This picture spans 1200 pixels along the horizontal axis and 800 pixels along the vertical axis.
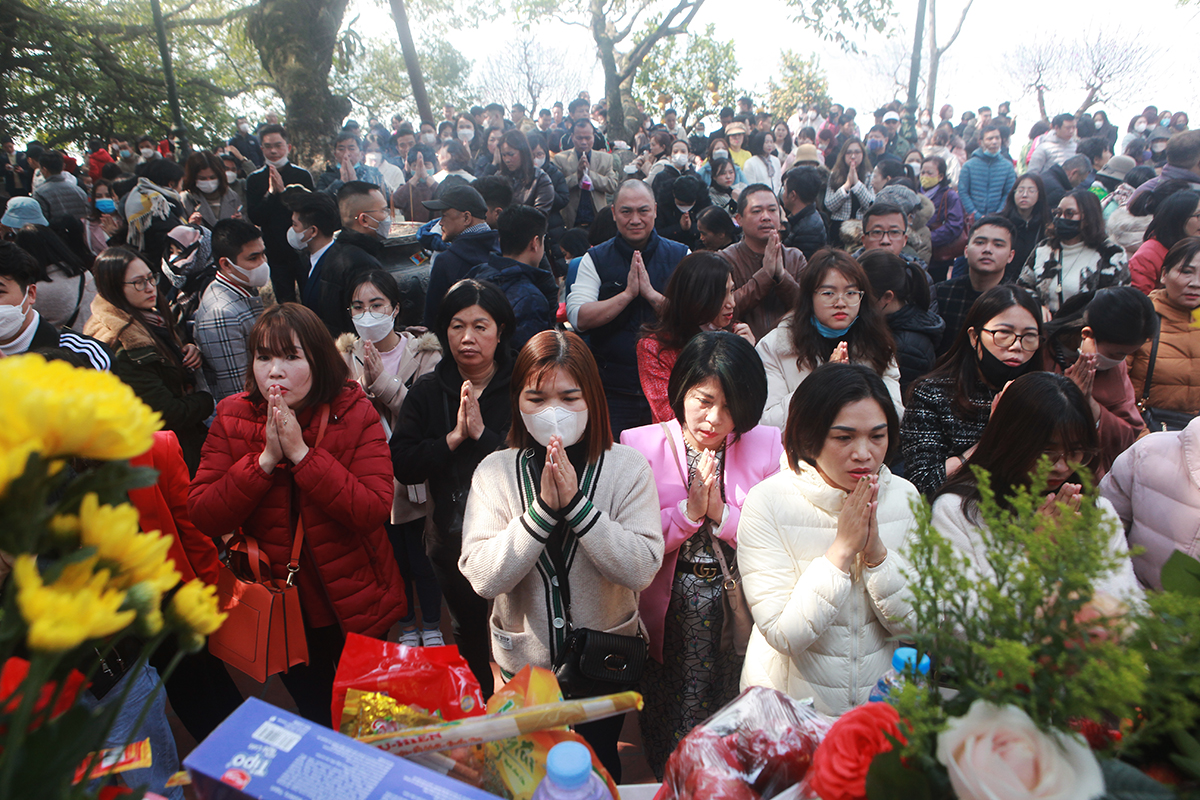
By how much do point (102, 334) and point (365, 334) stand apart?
4.04 feet

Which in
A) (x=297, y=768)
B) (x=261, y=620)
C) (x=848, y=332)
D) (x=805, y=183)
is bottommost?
(x=261, y=620)

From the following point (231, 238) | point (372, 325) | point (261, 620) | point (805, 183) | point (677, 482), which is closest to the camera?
point (261, 620)

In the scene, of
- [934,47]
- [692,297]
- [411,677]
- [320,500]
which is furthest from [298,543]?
[934,47]

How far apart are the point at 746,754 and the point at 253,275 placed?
4041 millimetres

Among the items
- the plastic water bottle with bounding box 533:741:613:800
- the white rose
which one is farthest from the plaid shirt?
the white rose

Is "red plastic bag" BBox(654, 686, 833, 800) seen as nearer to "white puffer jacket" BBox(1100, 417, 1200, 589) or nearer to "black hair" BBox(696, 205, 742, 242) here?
"white puffer jacket" BBox(1100, 417, 1200, 589)

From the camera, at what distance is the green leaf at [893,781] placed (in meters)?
0.82

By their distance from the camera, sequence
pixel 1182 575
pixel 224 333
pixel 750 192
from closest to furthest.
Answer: pixel 1182 575, pixel 224 333, pixel 750 192

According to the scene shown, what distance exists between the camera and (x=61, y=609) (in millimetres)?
586

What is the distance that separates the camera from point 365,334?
11.9 feet

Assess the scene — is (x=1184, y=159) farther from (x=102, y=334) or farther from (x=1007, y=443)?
(x=102, y=334)

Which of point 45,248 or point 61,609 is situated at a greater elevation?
point 45,248

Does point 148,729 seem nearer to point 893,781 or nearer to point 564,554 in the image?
point 564,554

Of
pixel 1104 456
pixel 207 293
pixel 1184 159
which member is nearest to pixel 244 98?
pixel 207 293
